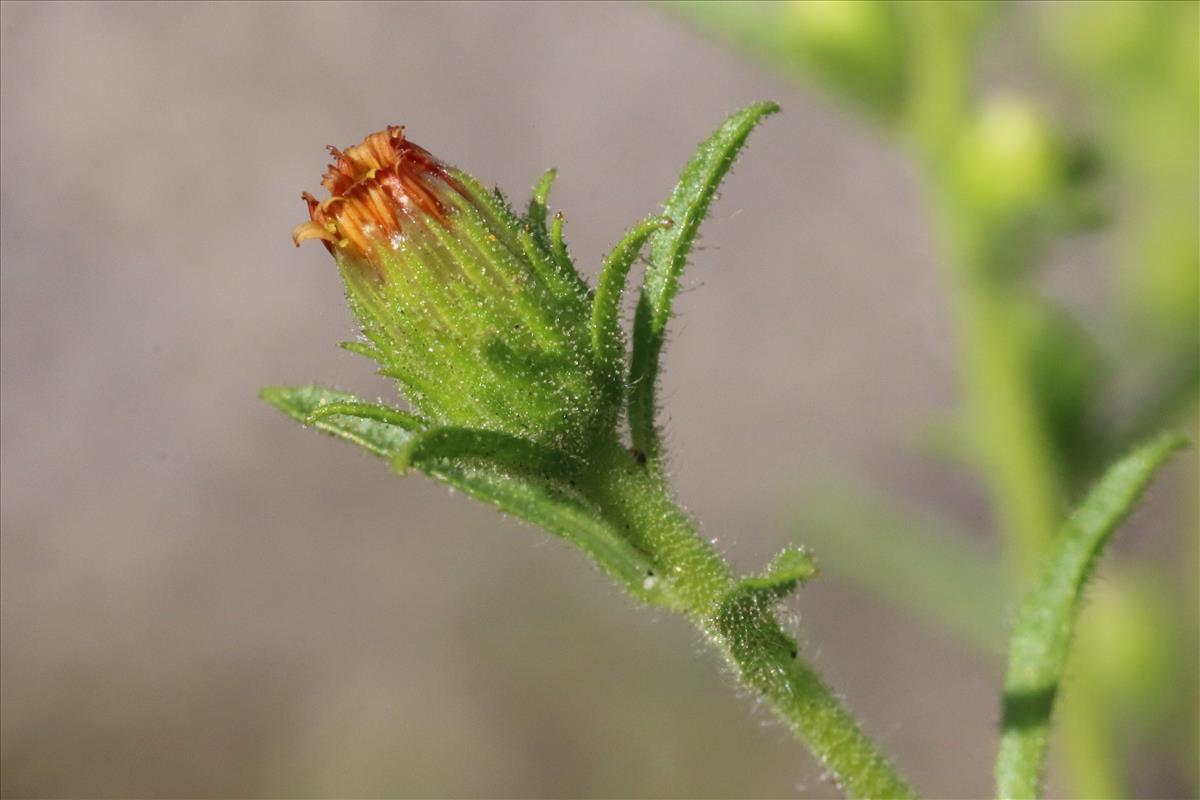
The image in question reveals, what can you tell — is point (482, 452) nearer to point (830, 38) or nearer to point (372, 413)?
point (372, 413)

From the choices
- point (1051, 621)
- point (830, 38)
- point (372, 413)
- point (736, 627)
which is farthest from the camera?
point (830, 38)

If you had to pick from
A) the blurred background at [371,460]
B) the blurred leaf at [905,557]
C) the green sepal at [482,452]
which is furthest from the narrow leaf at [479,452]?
the blurred background at [371,460]

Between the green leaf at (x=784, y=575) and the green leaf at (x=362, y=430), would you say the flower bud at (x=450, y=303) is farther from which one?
the green leaf at (x=784, y=575)

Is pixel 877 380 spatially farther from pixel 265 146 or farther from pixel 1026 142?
pixel 1026 142

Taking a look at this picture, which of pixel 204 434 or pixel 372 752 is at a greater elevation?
pixel 204 434

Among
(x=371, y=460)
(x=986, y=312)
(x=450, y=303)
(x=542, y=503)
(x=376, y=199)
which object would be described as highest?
(x=371, y=460)

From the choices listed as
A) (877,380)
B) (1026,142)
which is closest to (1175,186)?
(1026,142)

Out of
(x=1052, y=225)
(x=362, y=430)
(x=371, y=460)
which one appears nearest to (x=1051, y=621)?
(x=362, y=430)
